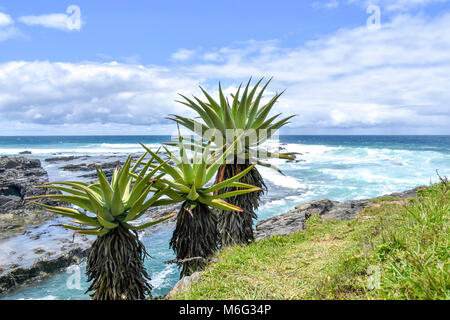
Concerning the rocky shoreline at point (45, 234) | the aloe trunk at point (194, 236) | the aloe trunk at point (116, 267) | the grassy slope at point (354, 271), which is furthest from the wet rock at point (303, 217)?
the aloe trunk at point (116, 267)

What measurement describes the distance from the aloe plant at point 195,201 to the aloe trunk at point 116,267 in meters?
0.93

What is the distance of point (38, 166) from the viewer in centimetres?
3512

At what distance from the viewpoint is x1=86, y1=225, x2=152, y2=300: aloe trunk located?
468cm

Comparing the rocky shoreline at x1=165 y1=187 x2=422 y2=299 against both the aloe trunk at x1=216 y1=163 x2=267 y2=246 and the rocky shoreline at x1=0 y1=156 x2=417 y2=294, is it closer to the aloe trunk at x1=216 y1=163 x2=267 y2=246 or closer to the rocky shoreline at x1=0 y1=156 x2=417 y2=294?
the rocky shoreline at x1=0 y1=156 x2=417 y2=294

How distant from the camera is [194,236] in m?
5.73

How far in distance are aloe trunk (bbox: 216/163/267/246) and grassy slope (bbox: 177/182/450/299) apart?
103cm

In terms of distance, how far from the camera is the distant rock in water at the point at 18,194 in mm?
16781

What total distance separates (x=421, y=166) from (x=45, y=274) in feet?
155

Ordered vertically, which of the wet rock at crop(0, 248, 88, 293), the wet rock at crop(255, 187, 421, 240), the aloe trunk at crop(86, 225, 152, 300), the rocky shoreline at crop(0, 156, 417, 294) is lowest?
the wet rock at crop(0, 248, 88, 293)

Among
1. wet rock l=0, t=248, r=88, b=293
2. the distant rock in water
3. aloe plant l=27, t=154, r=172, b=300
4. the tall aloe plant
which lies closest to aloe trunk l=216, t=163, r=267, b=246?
the tall aloe plant

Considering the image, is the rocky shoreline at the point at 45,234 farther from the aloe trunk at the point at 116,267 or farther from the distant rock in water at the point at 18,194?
the aloe trunk at the point at 116,267
